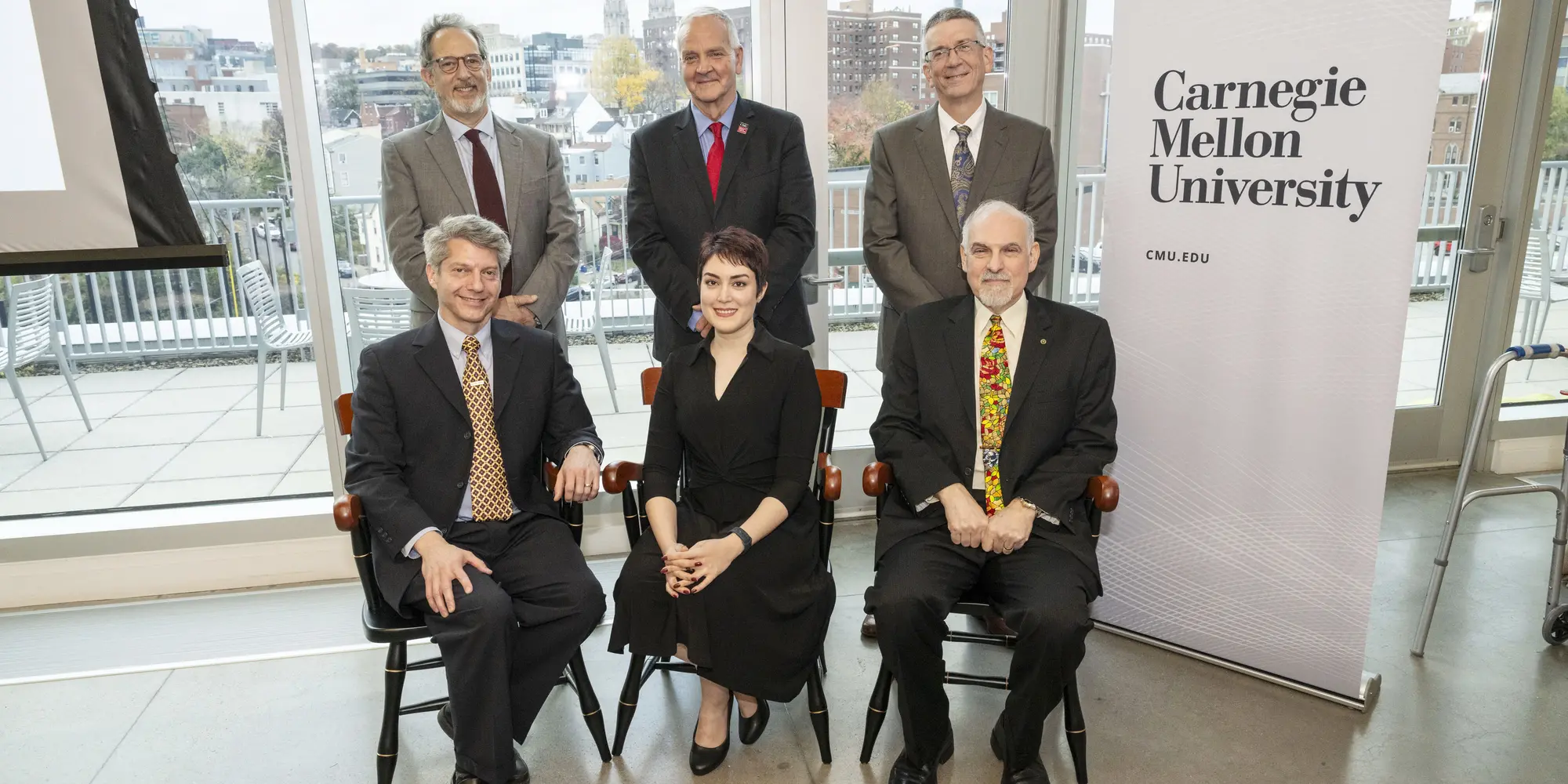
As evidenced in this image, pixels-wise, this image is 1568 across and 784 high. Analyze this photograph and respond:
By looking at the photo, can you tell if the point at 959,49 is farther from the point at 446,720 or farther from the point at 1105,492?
the point at 446,720

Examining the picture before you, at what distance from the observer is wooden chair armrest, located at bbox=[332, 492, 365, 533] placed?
2.27m

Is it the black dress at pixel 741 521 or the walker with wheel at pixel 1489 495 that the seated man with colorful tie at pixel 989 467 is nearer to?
the black dress at pixel 741 521

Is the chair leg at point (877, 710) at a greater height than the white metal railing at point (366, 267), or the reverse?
the white metal railing at point (366, 267)

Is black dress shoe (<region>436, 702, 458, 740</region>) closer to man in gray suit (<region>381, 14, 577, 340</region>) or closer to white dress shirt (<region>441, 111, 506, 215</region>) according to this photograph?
man in gray suit (<region>381, 14, 577, 340</region>)

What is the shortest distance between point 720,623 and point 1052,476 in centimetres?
91

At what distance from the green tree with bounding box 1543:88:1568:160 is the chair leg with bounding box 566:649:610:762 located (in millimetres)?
4334

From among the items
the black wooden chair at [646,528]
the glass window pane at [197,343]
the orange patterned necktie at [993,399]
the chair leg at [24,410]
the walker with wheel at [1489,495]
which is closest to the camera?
the black wooden chair at [646,528]

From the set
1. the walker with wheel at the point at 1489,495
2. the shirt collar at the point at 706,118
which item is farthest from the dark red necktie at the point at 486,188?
the walker with wheel at the point at 1489,495

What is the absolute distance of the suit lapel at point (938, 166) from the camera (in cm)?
301

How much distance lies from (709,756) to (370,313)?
2.16m

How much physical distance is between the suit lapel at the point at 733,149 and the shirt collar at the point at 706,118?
0.04 feet

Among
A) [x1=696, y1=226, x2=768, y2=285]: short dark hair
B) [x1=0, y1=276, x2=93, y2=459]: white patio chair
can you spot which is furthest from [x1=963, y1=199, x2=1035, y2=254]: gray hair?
[x1=0, y1=276, x2=93, y2=459]: white patio chair

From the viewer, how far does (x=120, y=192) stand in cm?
310

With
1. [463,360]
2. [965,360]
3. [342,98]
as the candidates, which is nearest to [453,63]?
[342,98]
